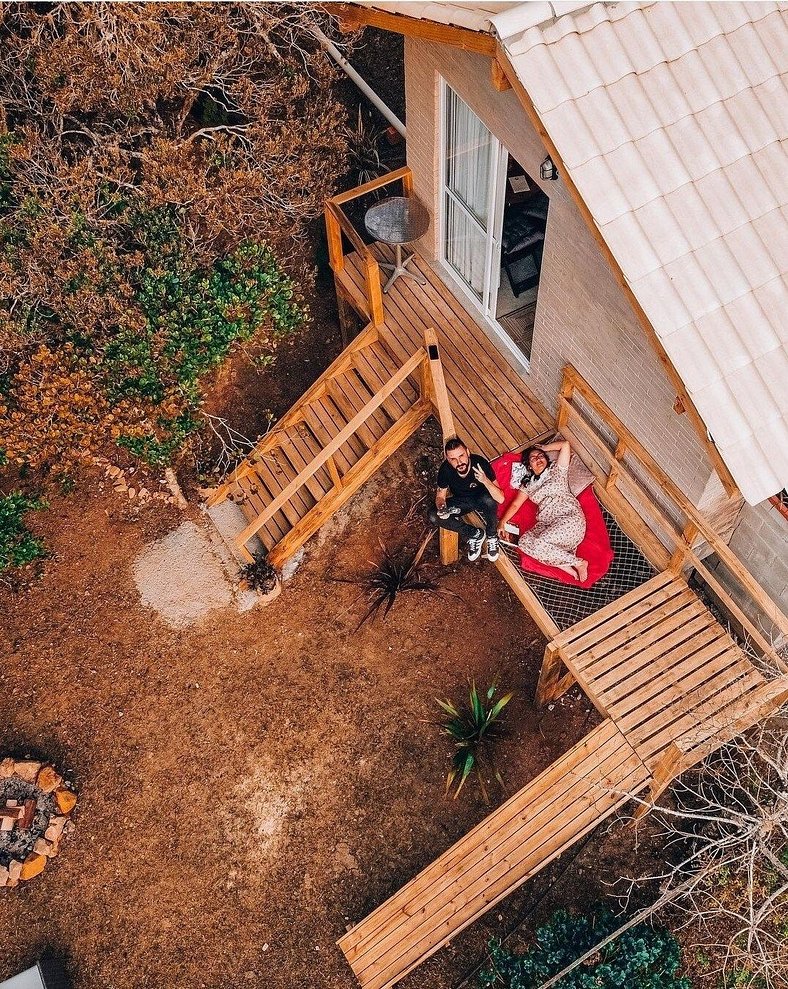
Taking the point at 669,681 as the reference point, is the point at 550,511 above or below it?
above

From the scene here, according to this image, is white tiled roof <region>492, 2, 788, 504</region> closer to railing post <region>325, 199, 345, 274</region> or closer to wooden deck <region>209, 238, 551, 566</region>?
wooden deck <region>209, 238, 551, 566</region>

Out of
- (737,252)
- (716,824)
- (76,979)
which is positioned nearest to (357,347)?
(737,252)

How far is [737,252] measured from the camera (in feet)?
23.7

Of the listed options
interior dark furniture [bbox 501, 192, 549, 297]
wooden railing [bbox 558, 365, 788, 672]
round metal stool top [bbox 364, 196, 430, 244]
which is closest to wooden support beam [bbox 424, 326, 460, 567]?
wooden railing [bbox 558, 365, 788, 672]

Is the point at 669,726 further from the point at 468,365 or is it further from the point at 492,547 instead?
the point at 468,365

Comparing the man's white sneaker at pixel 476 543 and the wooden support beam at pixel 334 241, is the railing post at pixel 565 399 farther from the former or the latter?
the wooden support beam at pixel 334 241

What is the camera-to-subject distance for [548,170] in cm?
796

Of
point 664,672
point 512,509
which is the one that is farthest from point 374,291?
point 664,672

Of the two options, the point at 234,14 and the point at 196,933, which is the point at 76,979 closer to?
the point at 196,933

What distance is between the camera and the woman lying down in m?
9.55

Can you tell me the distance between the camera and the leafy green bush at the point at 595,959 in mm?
8867

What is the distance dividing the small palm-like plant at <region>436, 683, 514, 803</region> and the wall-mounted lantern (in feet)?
19.0

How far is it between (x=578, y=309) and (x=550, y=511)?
220 cm

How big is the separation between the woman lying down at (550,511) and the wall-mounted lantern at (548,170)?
9.69ft
